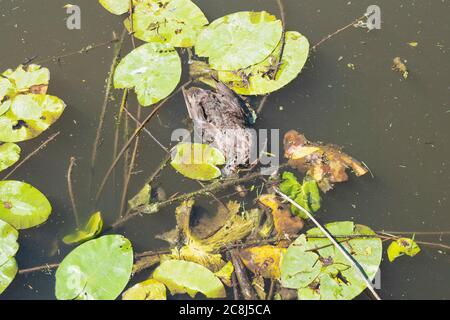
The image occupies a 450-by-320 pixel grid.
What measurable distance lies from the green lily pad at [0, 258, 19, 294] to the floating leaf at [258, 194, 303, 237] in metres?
1.25

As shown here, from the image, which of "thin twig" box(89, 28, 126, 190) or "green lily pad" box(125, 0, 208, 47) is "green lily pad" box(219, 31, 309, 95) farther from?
"thin twig" box(89, 28, 126, 190)

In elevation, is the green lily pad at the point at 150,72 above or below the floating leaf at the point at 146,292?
above

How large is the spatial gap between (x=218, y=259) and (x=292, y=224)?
1.36ft

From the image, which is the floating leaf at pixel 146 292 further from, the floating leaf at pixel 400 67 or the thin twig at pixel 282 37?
the floating leaf at pixel 400 67

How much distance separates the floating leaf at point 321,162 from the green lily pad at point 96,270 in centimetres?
100

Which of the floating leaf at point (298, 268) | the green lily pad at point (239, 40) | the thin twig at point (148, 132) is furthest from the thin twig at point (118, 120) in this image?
the floating leaf at point (298, 268)

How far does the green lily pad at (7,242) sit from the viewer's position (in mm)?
2351

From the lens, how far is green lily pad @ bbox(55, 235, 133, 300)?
2256 mm

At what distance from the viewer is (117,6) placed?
3.06m

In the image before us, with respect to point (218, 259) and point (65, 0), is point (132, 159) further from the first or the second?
point (65, 0)

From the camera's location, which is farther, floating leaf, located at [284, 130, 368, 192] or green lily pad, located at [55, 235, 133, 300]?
floating leaf, located at [284, 130, 368, 192]

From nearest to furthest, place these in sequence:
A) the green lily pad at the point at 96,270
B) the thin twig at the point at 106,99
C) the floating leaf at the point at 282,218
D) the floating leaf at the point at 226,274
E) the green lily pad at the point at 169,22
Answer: the green lily pad at the point at 96,270
the floating leaf at the point at 226,274
the floating leaf at the point at 282,218
the thin twig at the point at 106,99
the green lily pad at the point at 169,22

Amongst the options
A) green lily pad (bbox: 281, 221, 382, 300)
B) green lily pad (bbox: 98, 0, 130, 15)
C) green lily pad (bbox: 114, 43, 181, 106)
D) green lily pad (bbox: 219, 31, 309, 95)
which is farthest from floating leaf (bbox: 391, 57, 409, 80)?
green lily pad (bbox: 98, 0, 130, 15)
